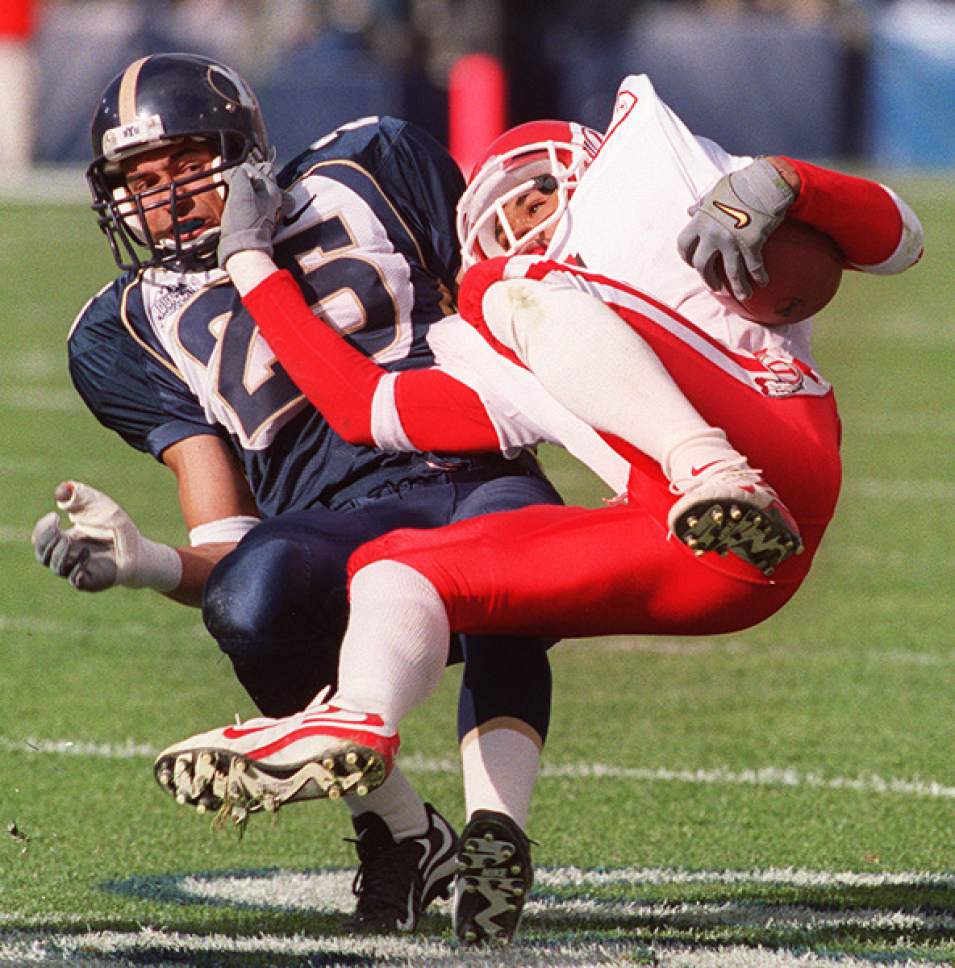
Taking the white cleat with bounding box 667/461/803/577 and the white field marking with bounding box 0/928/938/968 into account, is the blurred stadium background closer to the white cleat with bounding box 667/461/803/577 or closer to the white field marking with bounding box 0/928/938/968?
the white field marking with bounding box 0/928/938/968

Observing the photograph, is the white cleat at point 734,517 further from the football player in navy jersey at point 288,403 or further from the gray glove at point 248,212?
the gray glove at point 248,212

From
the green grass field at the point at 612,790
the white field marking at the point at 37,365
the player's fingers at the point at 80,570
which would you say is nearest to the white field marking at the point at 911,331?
the green grass field at the point at 612,790

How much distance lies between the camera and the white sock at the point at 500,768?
3438 millimetres

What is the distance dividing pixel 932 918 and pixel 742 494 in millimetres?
1244

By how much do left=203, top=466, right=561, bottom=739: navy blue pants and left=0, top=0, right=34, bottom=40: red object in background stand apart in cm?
2050

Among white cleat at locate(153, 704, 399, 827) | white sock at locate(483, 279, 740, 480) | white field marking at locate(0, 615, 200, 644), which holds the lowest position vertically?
white field marking at locate(0, 615, 200, 644)

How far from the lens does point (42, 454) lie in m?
9.55

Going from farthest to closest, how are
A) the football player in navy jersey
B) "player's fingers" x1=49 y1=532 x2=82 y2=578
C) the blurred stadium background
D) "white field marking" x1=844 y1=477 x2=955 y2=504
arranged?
the blurred stadium background
"white field marking" x1=844 y1=477 x2=955 y2=504
the football player in navy jersey
"player's fingers" x1=49 y1=532 x2=82 y2=578

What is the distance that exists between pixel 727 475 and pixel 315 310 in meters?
1.18

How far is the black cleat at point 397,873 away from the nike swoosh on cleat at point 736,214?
1.30 metres

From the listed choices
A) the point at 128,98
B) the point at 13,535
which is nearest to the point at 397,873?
the point at 128,98

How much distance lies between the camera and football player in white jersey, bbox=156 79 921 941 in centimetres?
291

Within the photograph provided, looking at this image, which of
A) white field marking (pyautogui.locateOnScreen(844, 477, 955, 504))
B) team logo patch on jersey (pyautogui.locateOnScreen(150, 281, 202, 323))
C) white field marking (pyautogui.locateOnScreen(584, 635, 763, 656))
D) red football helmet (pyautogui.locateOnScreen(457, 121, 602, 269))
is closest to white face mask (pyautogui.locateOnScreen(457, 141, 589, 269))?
red football helmet (pyautogui.locateOnScreen(457, 121, 602, 269))

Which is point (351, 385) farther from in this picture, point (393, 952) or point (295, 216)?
point (393, 952)
